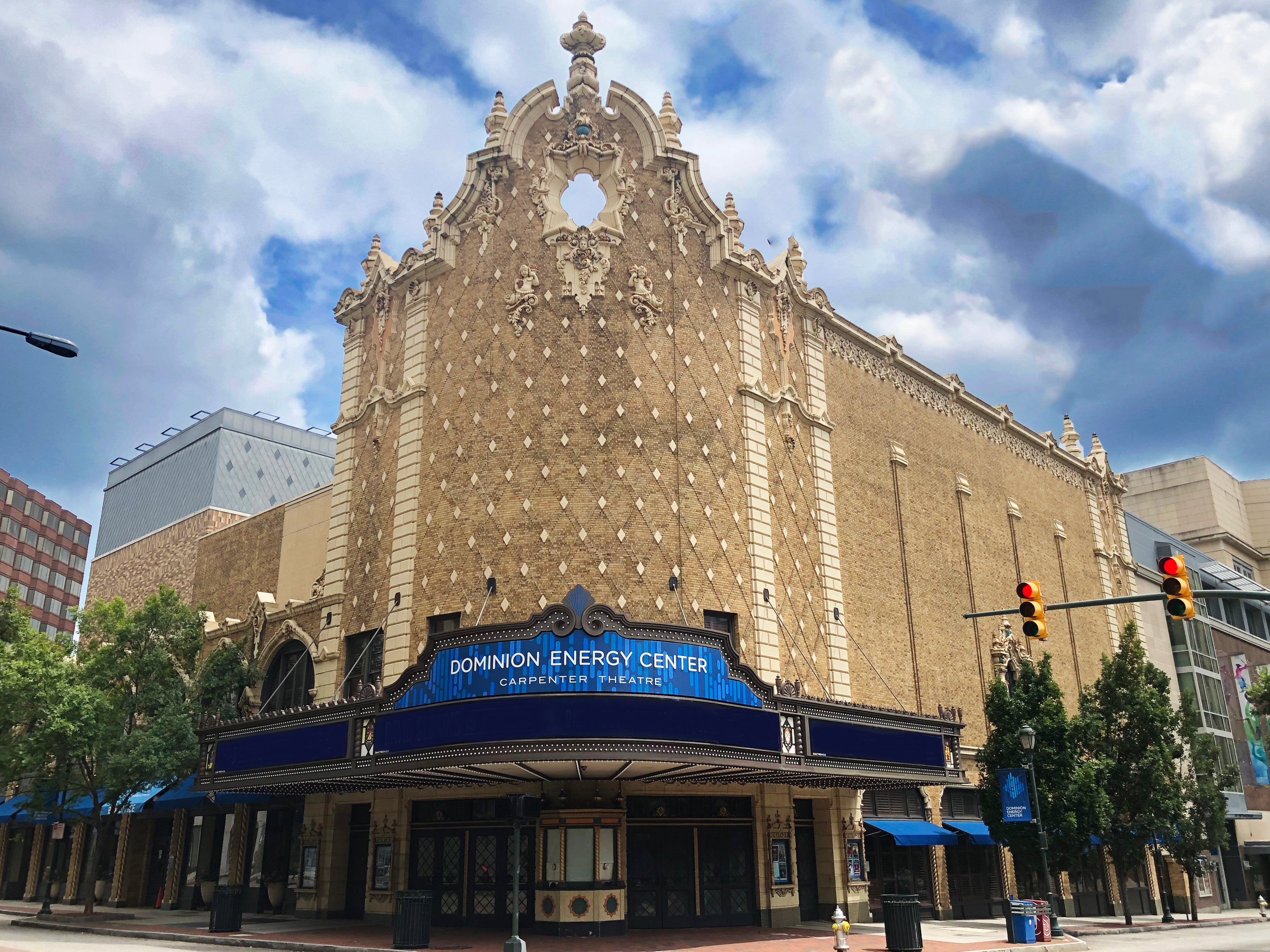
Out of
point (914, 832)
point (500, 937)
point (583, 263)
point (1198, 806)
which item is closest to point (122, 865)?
point (500, 937)

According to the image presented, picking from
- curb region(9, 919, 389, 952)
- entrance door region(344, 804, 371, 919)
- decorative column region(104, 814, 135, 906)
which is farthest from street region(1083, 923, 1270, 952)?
decorative column region(104, 814, 135, 906)

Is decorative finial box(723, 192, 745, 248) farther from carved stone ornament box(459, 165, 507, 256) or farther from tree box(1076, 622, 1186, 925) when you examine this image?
tree box(1076, 622, 1186, 925)

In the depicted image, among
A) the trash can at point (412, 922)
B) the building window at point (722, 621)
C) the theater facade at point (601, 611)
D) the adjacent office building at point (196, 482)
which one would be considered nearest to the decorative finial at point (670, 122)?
the theater facade at point (601, 611)

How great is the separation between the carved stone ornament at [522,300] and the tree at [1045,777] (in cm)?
1928

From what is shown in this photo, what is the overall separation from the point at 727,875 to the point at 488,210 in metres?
20.5

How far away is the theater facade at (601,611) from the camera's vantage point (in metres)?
22.8

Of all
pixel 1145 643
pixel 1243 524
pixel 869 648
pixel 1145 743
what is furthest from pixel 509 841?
pixel 1243 524

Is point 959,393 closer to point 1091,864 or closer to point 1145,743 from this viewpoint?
point 1145,743

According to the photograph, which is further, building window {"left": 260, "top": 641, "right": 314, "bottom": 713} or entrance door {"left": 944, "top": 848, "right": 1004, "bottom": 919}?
entrance door {"left": 944, "top": 848, "right": 1004, "bottom": 919}

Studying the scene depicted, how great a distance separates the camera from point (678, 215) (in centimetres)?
3100

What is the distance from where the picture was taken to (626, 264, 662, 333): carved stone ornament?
29.4 metres

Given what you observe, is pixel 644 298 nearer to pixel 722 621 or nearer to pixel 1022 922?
pixel 722 621

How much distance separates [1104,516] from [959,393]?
1575 cm

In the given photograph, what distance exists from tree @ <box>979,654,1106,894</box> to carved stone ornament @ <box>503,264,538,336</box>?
1928cm
